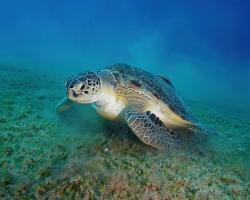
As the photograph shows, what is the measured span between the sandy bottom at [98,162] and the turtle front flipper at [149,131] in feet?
0.53

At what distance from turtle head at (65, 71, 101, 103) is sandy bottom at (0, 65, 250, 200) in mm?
651

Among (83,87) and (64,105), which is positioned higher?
(83,87)

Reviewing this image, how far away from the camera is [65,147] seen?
4176mm

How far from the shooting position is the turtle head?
423 centimetres

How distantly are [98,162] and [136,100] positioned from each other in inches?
62.9

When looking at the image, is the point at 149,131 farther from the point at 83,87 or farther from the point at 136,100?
the point at 83,87

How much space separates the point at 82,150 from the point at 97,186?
1.13m

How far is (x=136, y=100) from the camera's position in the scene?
480 centimetres

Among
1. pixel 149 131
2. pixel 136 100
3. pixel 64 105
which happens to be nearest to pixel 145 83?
pixel 136 100

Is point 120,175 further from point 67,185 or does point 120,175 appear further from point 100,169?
point 67,185

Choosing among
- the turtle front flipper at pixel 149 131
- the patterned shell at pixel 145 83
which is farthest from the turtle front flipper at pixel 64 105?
the turtle front flipper at pixel 149 131

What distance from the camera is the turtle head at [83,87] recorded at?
4.23m

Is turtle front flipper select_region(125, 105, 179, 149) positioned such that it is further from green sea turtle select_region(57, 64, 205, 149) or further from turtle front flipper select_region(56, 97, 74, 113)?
turtle front flipper select_region(56, 97, 74, 113)

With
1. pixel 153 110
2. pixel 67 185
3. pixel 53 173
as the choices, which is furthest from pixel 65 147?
pixel 153 110
